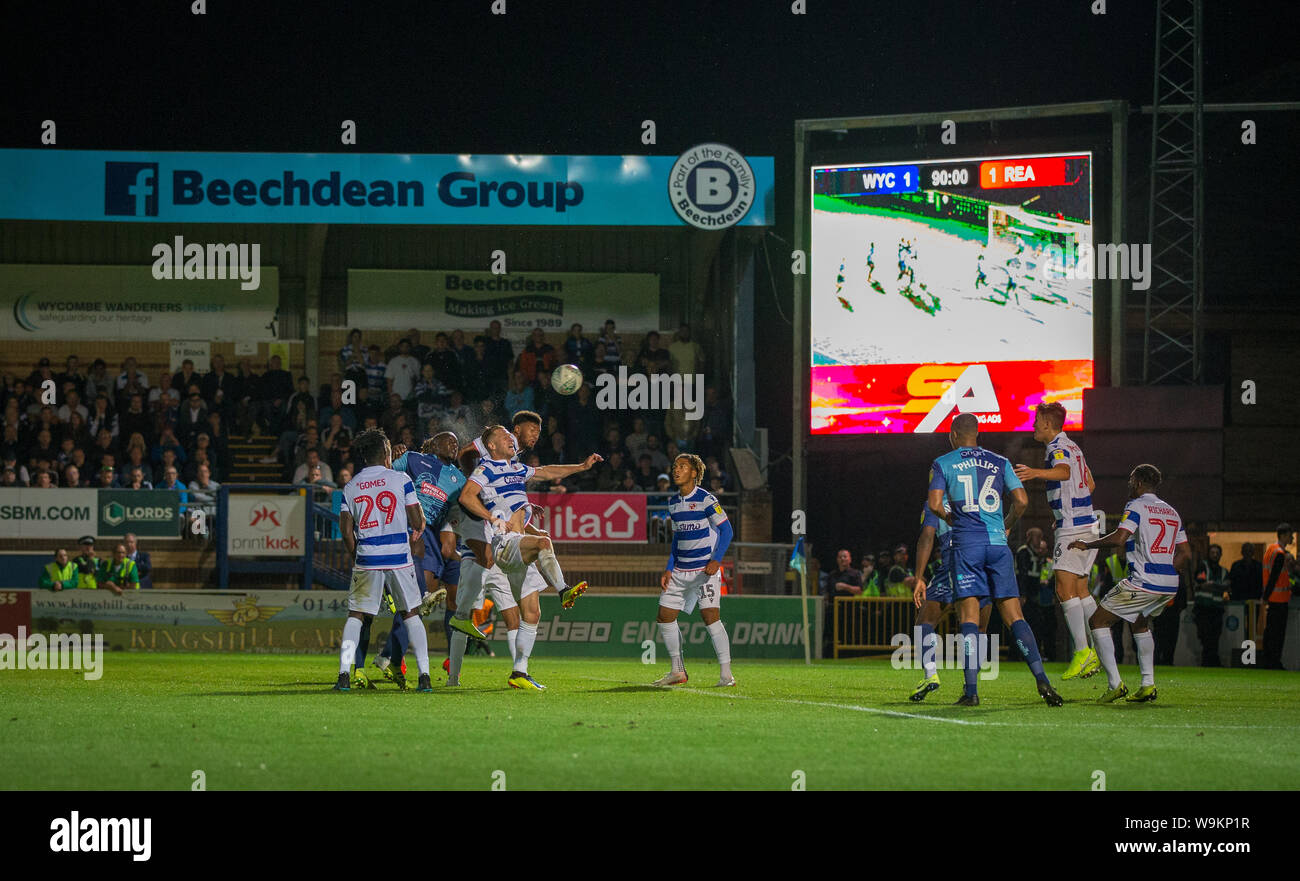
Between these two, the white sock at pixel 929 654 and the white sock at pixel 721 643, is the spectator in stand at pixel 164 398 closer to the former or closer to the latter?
the white sock at pixel 721 643

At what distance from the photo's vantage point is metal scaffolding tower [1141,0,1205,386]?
2505cm

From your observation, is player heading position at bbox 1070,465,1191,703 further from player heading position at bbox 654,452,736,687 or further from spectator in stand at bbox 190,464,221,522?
spectator in stand at bbox 190,464,221,522

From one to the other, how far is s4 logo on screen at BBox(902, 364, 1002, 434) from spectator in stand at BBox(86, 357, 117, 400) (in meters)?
15.5

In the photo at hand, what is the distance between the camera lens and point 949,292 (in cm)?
2723

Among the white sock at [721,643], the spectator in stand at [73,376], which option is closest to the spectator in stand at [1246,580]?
the white sock at [721,643]

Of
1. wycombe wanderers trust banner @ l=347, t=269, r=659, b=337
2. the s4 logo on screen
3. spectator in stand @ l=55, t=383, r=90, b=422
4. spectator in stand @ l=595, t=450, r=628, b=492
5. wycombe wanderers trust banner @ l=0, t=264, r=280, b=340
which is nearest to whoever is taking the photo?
spectator in stand @ l=595, t=450, r=628, b=492

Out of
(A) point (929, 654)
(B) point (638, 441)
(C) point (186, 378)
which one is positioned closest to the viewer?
(A) point (929, 654)

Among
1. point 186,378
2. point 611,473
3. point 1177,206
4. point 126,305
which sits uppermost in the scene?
point 1177,206

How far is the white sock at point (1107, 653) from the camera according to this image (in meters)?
12.5

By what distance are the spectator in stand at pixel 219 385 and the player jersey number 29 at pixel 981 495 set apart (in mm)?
19361

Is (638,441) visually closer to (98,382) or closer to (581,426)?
(581,426)

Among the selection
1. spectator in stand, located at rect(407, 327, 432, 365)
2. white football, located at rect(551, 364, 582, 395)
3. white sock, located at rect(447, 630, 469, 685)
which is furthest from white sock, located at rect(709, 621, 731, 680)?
spectator in stand, located at rect(407, 327, 432, 365)

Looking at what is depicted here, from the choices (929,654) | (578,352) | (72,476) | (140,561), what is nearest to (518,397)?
(578,352)

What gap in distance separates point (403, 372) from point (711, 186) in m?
7.01
